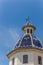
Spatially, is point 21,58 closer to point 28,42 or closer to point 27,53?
point 27,53

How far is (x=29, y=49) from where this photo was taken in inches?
1209

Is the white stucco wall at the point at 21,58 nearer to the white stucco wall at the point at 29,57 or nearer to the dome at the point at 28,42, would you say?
the white stucco wall at the point at 29,57

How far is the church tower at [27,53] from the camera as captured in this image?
1201 inches

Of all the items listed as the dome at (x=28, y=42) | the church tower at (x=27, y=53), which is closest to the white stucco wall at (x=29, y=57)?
the church tower at (x=27, y=53)

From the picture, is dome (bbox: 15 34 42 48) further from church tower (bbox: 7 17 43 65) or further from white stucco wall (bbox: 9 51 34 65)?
white stucco wall (bbox: 9 51 34 65)

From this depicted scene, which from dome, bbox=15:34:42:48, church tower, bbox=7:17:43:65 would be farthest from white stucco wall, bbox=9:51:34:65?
dome, bbox=15:34:42:48

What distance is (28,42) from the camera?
105ft

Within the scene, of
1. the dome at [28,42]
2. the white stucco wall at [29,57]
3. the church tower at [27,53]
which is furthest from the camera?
the dome at [28,42]

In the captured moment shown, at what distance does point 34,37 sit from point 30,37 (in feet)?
2.04

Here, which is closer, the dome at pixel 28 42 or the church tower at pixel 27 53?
the church tower at pixel 27 53

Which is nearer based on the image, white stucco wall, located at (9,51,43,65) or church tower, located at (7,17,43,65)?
white stucco wall, located at (9,51,43,65)

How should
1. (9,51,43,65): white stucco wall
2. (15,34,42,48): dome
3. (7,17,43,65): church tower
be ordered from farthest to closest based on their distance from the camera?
(15,34,42,48): dome, (7,17,43,65): church tower, (9,51,43,65): white stucco wall

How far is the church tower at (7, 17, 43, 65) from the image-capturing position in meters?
30.5

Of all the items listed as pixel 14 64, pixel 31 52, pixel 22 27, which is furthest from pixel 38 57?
pixel 22 27
